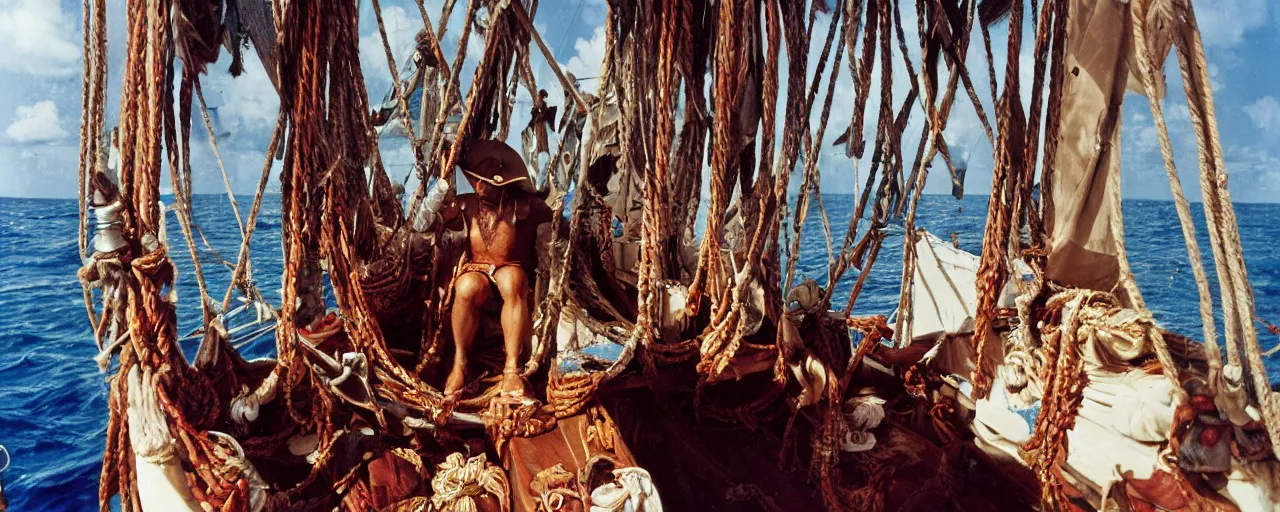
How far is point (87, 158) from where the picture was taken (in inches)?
60.4

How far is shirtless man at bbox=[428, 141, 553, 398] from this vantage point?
2.47 metres

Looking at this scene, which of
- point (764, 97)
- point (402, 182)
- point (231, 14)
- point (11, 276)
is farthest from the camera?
point (11, 276)

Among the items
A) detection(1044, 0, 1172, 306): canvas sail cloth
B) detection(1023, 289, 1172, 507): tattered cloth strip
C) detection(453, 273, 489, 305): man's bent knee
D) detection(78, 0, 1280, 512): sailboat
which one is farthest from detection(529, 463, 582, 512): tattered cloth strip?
detection(1044, 0, 1172, 306): canvas sail cloth

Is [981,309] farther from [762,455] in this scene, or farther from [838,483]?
[762,455]

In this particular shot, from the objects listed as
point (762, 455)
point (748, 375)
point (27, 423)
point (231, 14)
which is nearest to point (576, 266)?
point (748, 375)

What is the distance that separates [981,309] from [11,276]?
14253 mm

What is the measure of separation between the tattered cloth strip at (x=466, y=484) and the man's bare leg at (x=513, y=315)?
290 mm

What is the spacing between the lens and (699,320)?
8.03 feet

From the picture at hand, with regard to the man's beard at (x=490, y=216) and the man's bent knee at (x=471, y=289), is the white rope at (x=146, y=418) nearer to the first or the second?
the man's bent knee at (x=471, y=289)

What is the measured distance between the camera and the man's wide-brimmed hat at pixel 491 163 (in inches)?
97.3

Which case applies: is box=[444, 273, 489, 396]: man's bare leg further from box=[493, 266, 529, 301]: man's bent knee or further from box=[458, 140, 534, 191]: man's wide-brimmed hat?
box=[458, 140, 534, 191]: man's wide-brimmed hat

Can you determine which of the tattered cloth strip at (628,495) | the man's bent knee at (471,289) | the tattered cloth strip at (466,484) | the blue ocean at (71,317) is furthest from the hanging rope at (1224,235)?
the man's bent knee at (471,289)

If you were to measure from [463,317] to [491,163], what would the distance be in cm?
53

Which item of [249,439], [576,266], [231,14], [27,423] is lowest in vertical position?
[27,423]
